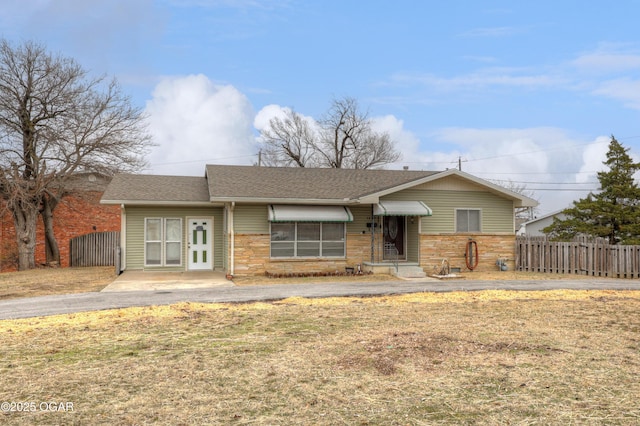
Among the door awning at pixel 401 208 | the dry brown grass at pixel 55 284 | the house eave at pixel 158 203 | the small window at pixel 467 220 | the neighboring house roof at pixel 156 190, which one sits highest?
the neighboring house roof at pixel 156 190

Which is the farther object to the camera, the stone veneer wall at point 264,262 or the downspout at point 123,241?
the downspout at point 123,241

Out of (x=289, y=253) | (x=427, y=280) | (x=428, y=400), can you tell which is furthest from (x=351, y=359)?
(x=289, y=253)

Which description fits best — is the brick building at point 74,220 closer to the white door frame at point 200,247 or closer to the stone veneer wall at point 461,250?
the white door frame at point 200,247

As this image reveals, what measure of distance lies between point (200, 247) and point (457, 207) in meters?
10.3

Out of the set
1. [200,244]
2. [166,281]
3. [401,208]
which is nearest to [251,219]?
[200,244]

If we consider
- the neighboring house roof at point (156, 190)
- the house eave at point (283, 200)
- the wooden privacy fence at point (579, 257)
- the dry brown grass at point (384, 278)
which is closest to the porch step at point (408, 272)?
the dry brown grass at point (384, 278)

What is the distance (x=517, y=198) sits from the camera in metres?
19.8

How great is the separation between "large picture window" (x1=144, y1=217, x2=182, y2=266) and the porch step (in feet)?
27.6

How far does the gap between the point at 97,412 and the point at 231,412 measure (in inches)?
50.3

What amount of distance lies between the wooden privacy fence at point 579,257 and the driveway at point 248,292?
1371 mm

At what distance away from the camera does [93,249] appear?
23859 millimetres

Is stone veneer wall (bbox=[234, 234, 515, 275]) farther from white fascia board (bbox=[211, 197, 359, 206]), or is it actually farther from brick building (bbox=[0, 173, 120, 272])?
brick building (bbox=[0, 173, 120, 272])

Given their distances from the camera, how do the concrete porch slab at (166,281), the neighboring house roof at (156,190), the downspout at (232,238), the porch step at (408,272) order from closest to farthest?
the concrete porch slab at (166,281)
the downspout at (232,238)
the porch step at (408,272)
the neighboring house roof at (156,190)

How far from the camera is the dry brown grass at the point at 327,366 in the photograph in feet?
15.6
